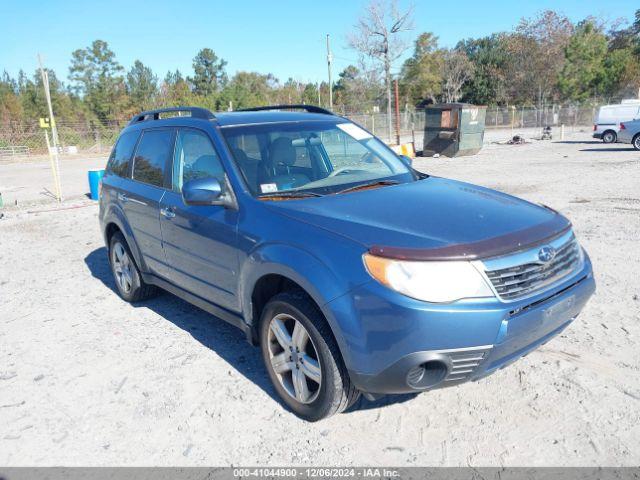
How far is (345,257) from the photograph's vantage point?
2656mm

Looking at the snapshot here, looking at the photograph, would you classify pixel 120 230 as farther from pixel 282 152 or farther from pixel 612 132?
pixel 612 132

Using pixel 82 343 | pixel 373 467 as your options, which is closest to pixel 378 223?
pixel 373 467

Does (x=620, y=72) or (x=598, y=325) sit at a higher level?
(x=620, y=72)

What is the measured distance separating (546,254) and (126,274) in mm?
4013

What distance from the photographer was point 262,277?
3174 mm

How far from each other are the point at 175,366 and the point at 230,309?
0.73 metres

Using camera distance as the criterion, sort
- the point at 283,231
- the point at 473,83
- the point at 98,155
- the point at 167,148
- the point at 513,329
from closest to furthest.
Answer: the point at 513,329
the point at 283,231
the point at 167,148
the point at 98,155
the point at 473,83

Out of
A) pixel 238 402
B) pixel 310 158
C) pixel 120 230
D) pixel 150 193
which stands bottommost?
pixel 238 402

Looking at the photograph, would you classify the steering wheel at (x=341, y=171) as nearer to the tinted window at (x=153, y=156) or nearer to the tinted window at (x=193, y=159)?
the tinted window at (x=193, y=159)

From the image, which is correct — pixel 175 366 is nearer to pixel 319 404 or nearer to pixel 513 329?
pixel 319 404

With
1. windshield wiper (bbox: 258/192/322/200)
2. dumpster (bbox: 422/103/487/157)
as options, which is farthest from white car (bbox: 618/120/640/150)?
windshield wiper (bbox: 258/192/322/200)

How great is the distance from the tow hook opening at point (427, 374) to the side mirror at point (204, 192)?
1669mm

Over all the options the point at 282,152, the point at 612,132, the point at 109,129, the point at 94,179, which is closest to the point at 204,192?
the point at 282,152

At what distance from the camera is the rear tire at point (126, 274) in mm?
5107
